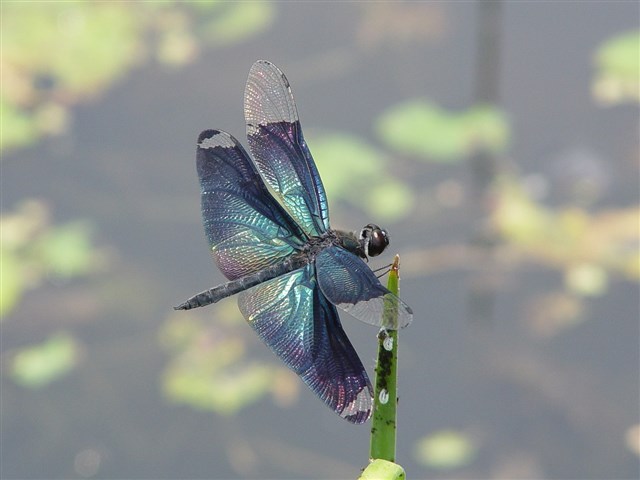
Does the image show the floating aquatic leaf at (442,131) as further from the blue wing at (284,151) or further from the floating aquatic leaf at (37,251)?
the blue wing at (284,151)

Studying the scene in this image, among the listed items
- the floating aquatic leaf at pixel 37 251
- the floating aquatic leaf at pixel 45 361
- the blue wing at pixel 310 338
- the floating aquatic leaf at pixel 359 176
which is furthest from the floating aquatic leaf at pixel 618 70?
the blue wing at pixel 310 338

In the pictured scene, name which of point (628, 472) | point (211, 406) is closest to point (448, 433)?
point (628, 472)

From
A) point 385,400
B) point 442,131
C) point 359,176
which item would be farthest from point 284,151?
point 442,131

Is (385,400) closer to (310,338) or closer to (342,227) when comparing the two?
(310,338)

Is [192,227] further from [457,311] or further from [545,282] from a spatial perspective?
[545,282]

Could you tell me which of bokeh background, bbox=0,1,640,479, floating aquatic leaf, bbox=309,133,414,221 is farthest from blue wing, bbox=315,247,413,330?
floating aquatic leaf, bbox=309,133,414,221

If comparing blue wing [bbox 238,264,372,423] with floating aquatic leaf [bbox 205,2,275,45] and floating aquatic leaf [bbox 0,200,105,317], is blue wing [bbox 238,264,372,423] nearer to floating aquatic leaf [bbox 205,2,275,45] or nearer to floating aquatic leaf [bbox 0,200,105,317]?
floating aquatic leaf [bbox 0,200,105,317]

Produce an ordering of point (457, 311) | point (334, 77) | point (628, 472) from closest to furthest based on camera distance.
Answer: point (628, 472) < point (457, 311) < point (334, 77)

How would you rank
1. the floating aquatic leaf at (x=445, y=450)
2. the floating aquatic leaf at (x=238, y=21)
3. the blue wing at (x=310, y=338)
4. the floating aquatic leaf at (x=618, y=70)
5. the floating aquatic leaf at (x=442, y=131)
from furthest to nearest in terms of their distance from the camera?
the floating aquatic leaf at (x=238, y=21) < the floating aquatic leaf at (x=618, y=70) < the floating aquatic leaf at (x=442, y=131) < the floating aquatic leaf at (x=445, y=450) < the blue wing at (x=310, y=338)
